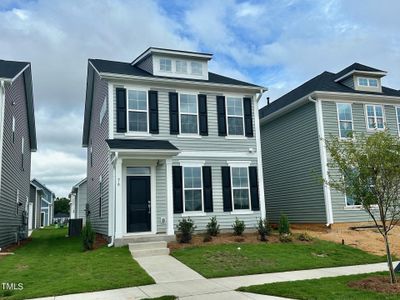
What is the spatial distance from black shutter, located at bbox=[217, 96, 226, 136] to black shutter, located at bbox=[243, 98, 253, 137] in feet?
3.14

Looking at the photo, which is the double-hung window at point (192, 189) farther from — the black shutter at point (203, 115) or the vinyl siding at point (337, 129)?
the vinyl siding at point (337, 129)

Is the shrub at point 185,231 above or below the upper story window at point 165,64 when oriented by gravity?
below

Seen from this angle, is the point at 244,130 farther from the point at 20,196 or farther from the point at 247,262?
the point at 20,196

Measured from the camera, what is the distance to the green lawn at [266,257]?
9.51 metres

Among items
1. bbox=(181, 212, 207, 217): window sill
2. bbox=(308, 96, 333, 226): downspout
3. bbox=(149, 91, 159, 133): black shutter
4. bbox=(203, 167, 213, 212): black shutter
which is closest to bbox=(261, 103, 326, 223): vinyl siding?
bbox=(308, 96, 333, 226): downspout

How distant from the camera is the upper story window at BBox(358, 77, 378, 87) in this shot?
19.0m

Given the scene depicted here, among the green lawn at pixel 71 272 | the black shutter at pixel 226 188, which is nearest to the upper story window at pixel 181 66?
the black shutter at pixel 226 188

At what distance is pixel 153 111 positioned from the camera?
14.7m

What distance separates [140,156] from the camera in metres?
13.2

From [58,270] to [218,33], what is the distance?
8.99 metres

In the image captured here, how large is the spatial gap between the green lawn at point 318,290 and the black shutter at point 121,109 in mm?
8373

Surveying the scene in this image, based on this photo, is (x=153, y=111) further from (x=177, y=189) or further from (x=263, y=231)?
(x=263, y=231)

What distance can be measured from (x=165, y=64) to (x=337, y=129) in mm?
8247

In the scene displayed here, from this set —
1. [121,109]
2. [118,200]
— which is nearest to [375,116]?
[121,109]
